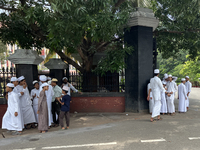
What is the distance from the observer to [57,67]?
8.65m

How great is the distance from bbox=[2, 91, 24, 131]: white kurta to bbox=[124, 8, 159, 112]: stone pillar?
14.6 feet

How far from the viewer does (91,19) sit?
5.48 metres

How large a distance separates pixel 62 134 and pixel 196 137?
11.5 feet

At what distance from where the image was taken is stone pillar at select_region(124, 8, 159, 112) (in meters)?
7.93

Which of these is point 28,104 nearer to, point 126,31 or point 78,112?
point 78,112

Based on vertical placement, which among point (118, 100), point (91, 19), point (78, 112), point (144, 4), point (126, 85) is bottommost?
point (78, 112)

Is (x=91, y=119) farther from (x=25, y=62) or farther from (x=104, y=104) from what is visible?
(x=25, y=62)

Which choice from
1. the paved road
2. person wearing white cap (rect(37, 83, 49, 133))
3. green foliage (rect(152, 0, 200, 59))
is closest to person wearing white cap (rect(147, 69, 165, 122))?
the paved road

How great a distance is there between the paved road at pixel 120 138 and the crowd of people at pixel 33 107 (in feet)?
1.32

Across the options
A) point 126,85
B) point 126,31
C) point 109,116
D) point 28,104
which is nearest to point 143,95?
point 126,85

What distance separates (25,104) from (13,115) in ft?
2.04

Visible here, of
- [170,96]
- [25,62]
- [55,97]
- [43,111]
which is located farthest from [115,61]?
[43,111]

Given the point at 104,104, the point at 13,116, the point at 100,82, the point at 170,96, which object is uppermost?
the point at 100,82

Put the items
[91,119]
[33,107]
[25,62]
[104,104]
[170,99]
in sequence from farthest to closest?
[104,104]
[170,99]
[91,119]
[25,62]
[33,107]
